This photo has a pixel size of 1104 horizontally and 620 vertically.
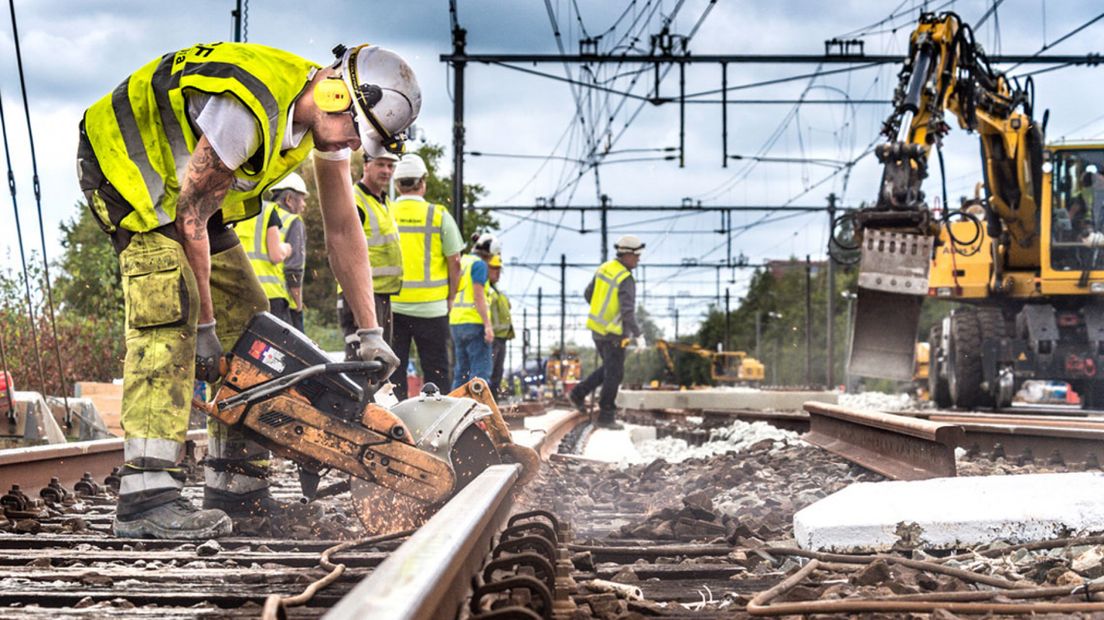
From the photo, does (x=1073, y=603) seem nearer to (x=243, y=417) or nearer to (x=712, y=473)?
(x=243, y=417)

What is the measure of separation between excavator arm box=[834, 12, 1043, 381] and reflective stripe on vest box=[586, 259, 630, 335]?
2.64 m

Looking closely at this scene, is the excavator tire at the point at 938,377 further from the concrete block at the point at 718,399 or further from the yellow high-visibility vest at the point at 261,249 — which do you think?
the yellow high-visibility vest at the point at 261,249

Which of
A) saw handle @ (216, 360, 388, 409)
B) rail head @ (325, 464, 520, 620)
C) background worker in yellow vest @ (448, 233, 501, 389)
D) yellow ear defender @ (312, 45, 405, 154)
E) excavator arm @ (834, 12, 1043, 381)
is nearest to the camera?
→ rail head @ (325, 464, 520, 620)

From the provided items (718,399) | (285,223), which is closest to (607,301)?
(285,223)

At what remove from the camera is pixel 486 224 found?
43938 millimetres

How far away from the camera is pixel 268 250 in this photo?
795 cm

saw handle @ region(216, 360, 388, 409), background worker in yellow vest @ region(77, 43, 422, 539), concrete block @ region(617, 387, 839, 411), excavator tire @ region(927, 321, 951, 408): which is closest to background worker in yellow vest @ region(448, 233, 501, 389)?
saw handle @ region(216, 360, 388, 409)

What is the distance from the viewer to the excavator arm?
10352 millimetres

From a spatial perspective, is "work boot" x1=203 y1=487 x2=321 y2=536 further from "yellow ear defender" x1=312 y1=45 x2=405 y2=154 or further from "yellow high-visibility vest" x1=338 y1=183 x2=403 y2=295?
"yellow high-visibility vest" x1=338 y1=183 x2=403 y2=295

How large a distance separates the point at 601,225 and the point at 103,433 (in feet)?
99.1

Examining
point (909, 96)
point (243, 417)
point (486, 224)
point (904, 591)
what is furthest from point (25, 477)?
point (486, 224)

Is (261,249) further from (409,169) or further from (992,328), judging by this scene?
(992,328)

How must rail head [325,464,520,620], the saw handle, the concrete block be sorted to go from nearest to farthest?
rail head [325,464,520,620]
the saw handle
the concrete block

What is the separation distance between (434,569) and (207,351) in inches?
82.4
